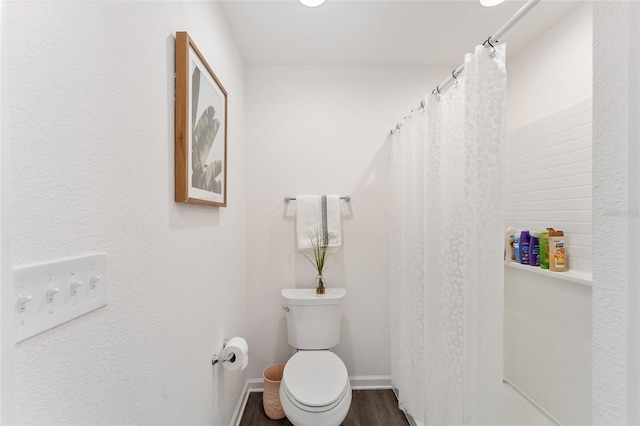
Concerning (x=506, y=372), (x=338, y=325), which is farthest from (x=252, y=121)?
(x=506, y=372)

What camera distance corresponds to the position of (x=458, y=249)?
45.8 inches

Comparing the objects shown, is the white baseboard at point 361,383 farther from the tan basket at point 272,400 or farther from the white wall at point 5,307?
the white wall at point 5,307

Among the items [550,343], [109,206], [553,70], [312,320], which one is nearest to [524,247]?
[550,343]

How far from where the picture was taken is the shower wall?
1.46 meters

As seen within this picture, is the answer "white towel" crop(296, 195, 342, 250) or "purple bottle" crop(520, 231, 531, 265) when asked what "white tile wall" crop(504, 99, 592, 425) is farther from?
"white towel" crop(296, 195, 342, 250)

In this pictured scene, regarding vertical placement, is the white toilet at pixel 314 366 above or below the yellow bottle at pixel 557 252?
below

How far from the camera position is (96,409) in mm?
635

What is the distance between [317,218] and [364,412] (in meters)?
1.24

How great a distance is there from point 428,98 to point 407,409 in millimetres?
1719

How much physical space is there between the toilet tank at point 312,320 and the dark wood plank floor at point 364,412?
1.36 ft

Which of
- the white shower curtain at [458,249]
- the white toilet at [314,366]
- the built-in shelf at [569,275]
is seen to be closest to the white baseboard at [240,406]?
the white toilet at [314,366]

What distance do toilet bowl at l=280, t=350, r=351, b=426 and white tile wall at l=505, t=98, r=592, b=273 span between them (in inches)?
54.1

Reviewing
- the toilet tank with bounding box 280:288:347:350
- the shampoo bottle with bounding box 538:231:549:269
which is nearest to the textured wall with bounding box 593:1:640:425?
the shampoo bottle with bounding box 538:231:549:269

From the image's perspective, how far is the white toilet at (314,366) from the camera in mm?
1364
